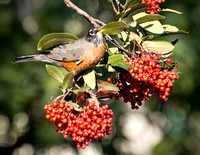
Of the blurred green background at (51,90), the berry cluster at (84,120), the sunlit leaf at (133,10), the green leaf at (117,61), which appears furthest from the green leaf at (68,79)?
the blurred green background at (51,90)

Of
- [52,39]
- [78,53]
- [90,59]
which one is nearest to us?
[52,39]

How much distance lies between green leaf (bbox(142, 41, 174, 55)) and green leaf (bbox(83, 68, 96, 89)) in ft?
1.25

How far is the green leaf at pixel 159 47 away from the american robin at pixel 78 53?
11.9 inches

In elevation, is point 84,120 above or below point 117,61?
below

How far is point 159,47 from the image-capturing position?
1773 mm

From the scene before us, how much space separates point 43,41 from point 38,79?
247cm

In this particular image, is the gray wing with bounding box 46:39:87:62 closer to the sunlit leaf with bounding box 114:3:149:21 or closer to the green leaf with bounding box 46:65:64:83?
the green leaf with bounding box 46:65:64:83

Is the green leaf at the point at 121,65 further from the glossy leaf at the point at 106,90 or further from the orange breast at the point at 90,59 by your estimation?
the orange breast at the point at 90,59

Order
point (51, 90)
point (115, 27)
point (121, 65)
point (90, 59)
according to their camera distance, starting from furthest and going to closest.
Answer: point (51, 90)
point (90, 59)
point (121, 65)
point (115, 27)

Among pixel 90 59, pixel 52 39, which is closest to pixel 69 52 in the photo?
pixel 90 59

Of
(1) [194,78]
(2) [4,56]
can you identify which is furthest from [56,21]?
(1) [194,78]

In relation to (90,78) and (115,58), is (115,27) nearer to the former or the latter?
(115,58)

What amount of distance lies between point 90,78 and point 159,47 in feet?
1.59

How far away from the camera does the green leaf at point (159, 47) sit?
1.75 metres
